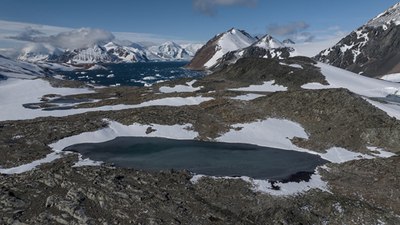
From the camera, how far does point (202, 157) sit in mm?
48469

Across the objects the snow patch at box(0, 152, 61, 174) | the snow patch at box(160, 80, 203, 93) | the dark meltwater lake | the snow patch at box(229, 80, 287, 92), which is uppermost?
the snow patch at box(229, 80, 287, 92)

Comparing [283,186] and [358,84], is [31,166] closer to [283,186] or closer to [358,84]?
[283,186]

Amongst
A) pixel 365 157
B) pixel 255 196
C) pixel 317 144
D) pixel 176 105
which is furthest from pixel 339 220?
pixel 176 105

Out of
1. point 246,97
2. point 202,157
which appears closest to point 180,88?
point 246,97

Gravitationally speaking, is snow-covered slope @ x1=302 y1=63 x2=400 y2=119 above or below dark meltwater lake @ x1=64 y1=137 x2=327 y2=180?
above

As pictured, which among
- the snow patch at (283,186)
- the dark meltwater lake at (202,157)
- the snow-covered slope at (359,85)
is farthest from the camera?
the snow-covered slope at (359,85)

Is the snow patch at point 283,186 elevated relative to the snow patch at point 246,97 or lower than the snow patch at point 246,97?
lower

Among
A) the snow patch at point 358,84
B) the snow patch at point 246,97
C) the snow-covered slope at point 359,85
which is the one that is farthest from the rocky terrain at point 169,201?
the snow patch at point 358,84

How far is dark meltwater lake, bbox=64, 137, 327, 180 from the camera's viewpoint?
43.1 metres

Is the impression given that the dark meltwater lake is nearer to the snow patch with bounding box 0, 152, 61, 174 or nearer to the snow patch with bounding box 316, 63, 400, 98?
the snow patch with bounding box 0, 152, 61, 174

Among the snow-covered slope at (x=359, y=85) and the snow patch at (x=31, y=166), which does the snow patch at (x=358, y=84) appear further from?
the snow patch at (x=31, y=166)

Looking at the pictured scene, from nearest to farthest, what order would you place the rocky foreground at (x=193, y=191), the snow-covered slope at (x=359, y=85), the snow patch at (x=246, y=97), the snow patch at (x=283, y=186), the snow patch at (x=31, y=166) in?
the rocky foreground at (x=193, y=191) → the snow patch at (x=283, y=186) → the snow patch at (x=31, y=166) → the snow patch at (x=246, y=97) → the snow-covered slope at (x=359, y=85)

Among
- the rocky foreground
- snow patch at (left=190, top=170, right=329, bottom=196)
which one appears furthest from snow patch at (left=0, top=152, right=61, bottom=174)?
snow patch at (left=190, top=170, right=329, bottom=196)

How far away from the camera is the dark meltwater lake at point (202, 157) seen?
141ft
